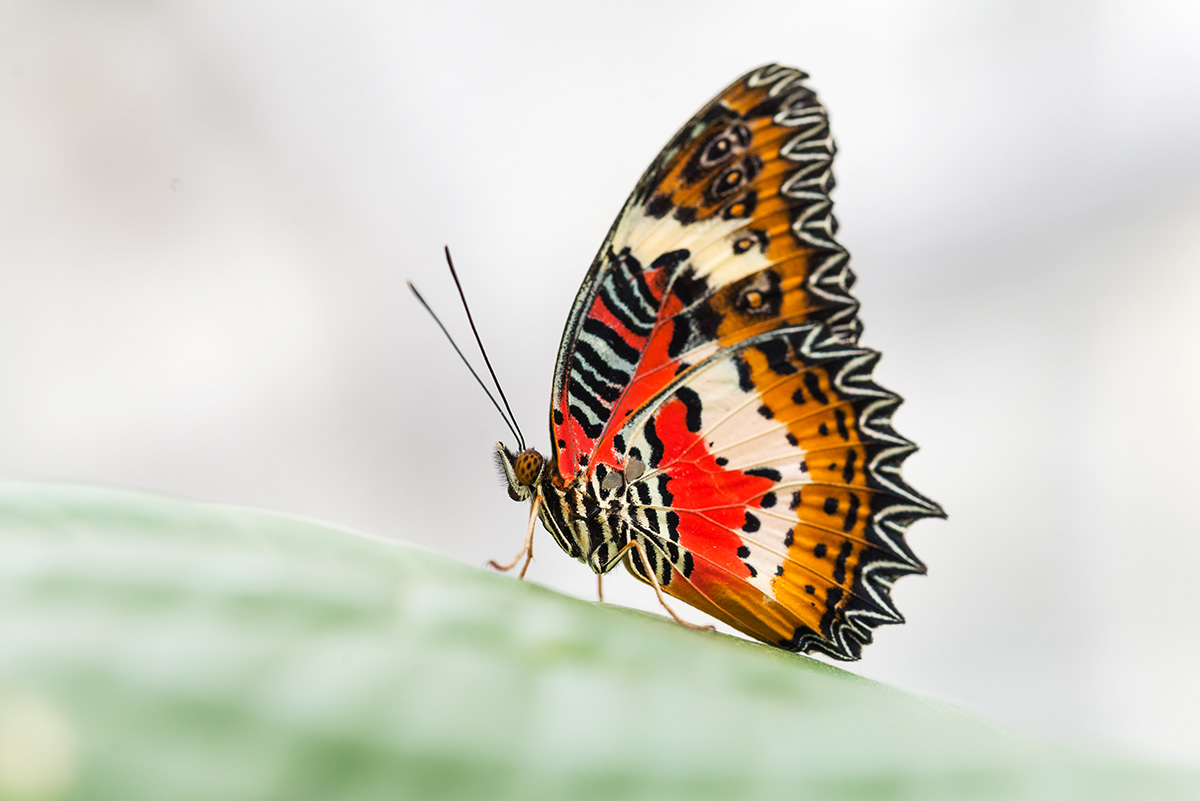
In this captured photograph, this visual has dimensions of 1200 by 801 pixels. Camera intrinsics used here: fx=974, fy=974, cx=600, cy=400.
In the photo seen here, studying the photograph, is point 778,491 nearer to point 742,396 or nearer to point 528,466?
point 742,396

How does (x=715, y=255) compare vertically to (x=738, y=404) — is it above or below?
above

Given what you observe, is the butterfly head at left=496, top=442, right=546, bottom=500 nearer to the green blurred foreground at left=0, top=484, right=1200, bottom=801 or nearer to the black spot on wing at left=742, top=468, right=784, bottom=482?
the black spot on wing at left=742, top=468, right=784, bottom=482

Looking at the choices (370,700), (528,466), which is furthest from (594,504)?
(370,700)

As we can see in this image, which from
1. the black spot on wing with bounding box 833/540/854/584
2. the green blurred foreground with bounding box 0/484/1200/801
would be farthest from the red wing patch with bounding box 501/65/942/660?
the green blurred foreground with bounding box 0/484/1200/801

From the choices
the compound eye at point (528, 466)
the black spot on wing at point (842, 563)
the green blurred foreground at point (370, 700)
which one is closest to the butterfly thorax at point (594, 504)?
the compound eye at point (528, 466)

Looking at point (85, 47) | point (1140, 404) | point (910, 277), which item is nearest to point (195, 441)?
point (85, 47)

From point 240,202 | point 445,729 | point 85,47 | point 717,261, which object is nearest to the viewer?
point 445,729

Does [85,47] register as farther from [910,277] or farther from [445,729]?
[445,729]

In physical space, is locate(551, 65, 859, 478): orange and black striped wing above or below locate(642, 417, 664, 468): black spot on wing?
above
